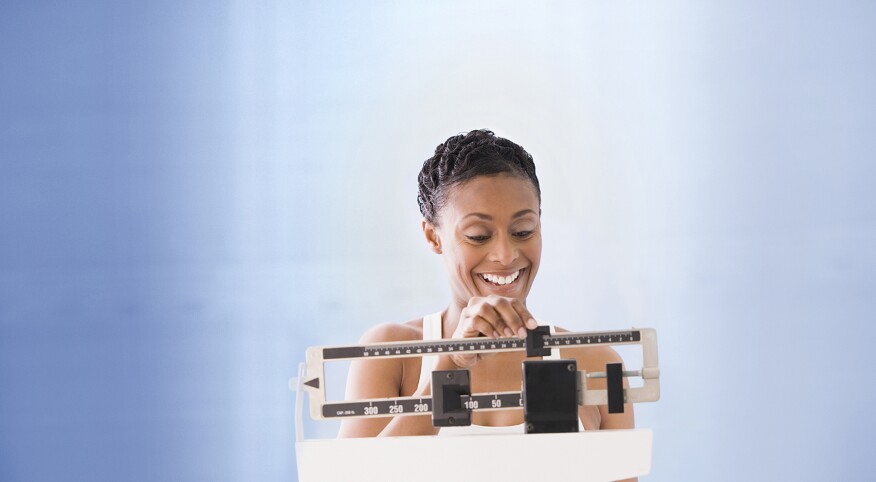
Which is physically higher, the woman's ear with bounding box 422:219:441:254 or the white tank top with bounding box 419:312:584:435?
the woman's ear with bounding box 422:219:441:254

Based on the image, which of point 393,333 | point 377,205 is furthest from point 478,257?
point 377,205

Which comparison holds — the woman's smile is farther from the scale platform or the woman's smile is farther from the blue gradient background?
the blue gradient background

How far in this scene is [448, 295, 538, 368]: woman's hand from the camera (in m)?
1.52

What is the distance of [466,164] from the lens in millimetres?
2029

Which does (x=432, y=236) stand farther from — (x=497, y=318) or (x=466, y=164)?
(x=497, y=318)

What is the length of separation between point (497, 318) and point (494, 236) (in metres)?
0.43

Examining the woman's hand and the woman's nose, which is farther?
the woman's nose

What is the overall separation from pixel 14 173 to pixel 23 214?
0.47ft

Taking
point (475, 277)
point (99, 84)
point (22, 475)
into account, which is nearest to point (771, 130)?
point (475, 277)

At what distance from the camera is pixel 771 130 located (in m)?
2.95

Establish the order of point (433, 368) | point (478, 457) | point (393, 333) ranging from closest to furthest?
point (478, 457) → point (433, 368) → point (393, 333)

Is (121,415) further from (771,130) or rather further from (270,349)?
(771,130)

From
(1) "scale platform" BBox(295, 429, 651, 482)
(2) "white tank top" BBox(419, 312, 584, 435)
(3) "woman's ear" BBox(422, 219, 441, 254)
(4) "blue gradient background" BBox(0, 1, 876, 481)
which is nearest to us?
(1) "scale platform" BBox(295, 429, 651, 482)

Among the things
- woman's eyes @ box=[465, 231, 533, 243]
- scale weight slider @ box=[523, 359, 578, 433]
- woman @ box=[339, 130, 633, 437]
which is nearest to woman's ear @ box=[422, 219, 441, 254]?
woman @ box=[339, 130, 633, 437]
